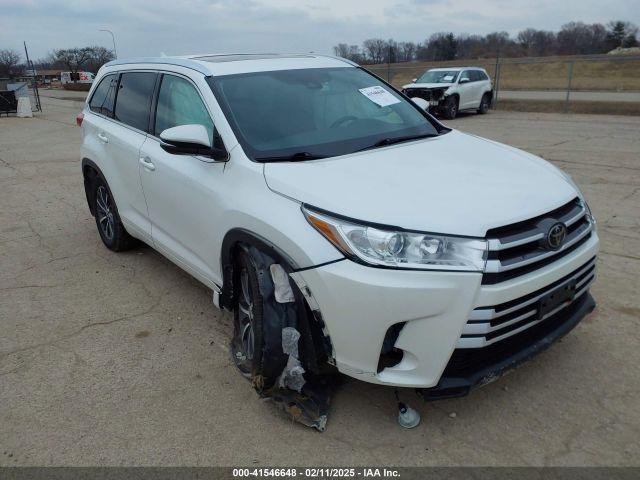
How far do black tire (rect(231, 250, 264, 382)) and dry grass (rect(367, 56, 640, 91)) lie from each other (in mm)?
24044

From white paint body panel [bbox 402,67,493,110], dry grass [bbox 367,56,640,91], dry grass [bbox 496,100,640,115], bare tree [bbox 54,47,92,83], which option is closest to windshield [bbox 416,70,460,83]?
white paint body panel [bbox 402,67,493,110]

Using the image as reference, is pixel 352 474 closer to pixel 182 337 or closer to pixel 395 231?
pixel 395 231

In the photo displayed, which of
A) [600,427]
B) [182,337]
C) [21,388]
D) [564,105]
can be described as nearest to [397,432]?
[600,427]

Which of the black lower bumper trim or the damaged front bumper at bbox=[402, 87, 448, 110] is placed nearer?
the black lower bumper trim

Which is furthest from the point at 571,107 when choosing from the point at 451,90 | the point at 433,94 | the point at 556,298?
the point at 556,298

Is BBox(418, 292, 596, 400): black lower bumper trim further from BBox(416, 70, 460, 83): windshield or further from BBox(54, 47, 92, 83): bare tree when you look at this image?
BBox(54, 47, 92, 83): bare tree

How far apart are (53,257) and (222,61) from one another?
9.26ft

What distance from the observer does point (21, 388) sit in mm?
3217

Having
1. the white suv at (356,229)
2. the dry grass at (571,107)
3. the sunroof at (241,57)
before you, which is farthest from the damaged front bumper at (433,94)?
the white suv at (356,229)

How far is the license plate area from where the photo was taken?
2.64 meters

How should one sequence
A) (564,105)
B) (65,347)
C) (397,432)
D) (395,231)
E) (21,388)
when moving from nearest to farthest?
(395,231) < (397,432) < (21,388) < (65,347) < (564,105)

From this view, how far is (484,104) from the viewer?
19.8 meters

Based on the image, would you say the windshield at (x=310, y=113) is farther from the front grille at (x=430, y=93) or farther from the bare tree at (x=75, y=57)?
the bare tree at (x=75, y=57)

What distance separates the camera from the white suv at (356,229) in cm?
240
